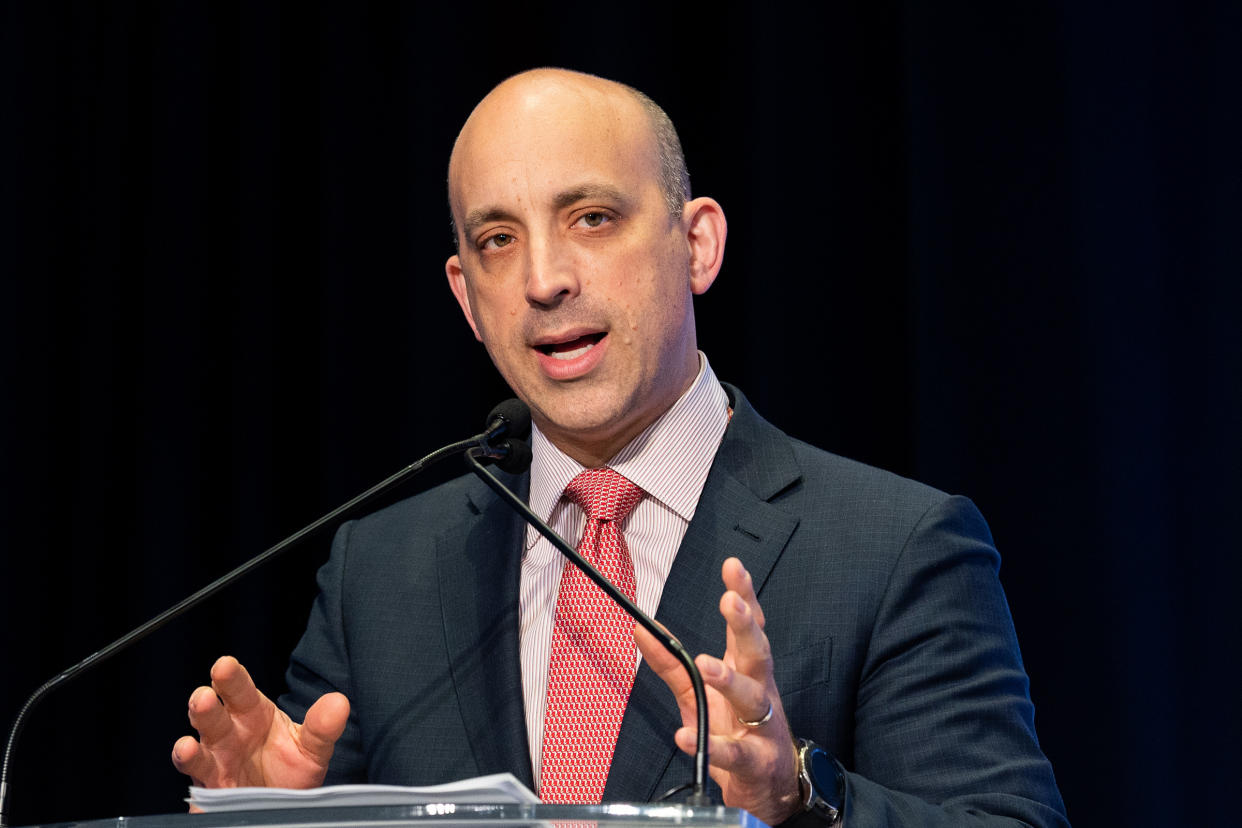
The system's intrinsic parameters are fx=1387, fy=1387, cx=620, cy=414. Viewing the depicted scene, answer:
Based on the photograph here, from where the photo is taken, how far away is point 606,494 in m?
1.95

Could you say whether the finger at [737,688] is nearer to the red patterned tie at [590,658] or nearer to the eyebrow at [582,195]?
the red patterned tie at [590,658]

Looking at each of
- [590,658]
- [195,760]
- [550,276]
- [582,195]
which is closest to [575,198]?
[582,195]

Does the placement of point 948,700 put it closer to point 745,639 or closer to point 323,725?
point 745,639

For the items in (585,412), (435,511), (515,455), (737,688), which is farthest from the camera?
(435,511)

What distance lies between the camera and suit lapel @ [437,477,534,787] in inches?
71.9

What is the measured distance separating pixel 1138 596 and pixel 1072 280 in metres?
0.55

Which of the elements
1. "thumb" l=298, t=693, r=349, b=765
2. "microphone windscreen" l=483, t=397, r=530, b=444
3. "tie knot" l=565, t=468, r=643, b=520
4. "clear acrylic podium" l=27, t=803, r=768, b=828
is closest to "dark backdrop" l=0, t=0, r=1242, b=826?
"tie knot" l=565, t=468, r=643, b=520

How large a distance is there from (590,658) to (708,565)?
0.66 ft

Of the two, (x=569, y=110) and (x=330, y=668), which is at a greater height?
(x=569, y=110)

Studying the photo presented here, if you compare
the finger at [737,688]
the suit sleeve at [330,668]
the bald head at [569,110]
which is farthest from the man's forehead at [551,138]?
the finger at [737,688]

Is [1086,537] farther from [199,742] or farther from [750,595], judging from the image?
[199,742]

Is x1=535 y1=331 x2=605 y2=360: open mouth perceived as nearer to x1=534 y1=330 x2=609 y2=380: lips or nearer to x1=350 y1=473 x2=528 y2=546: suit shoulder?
x1=534 y1=330 x2=609 y2=380: lips

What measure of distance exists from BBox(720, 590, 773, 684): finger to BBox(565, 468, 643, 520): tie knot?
2.08ft

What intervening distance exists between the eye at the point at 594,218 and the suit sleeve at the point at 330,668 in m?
0.66
